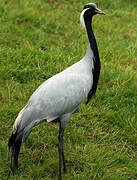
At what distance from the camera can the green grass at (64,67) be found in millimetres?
3479

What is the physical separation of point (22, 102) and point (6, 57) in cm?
108

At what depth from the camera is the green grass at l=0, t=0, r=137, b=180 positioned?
348 centimetres

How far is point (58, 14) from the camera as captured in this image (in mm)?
6441

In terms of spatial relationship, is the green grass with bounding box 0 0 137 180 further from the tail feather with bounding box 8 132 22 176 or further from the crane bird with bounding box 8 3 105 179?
the crane bird with bounding box 8 3 105 179

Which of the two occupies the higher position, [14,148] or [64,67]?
[14,148]

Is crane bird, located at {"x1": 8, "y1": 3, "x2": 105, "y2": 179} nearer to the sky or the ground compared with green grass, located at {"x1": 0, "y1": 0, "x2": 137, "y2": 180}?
nearer to the sky

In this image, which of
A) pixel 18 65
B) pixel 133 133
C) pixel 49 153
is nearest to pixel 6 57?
pixel 18 65

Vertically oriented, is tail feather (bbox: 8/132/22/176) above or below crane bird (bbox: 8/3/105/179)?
below

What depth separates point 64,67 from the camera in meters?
4.96

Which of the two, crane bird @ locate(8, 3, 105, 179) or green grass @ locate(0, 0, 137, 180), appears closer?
crane bird @ locate(8, 3, 105, 179)

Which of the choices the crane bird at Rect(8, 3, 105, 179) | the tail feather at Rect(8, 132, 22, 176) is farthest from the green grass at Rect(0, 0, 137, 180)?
the crane bird at Rect(8, 3, 105, 179)

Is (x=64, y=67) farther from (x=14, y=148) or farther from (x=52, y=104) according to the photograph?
(x=14, y=148)

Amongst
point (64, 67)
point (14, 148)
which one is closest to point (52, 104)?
point (14, 148)

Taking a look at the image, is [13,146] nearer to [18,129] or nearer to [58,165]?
[18,129]
